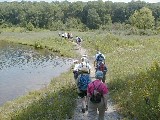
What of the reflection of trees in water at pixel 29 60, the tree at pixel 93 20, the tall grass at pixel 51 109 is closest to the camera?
the tall grass at pixel 51 109

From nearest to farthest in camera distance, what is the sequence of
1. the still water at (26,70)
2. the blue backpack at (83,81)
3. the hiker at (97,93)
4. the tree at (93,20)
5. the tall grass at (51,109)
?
the hiker at (97,93) < the blue backpack at (83,81) < the tall grass at (51,109) < the still water at (26,70) < the tree at (93,20)

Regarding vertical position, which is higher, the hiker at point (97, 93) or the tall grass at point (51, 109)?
the hiker at point (97, 93)

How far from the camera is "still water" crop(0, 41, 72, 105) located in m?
25.6

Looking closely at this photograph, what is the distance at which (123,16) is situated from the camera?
143375 millimetres

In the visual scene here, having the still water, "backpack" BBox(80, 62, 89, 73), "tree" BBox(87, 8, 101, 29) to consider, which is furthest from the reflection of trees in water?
"tree" BBox(87, 8, 101, 29)

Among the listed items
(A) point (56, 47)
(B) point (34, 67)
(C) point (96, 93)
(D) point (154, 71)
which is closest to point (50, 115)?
(C) point (96, 93)

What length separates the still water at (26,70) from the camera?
25609 mm

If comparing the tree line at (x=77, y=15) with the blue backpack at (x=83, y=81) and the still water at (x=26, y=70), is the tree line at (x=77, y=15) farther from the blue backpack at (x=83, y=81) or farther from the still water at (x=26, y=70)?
the blue backpack at (x=83, y=81)

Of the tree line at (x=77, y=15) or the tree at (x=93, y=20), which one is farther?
the tree line at (x=77, y=15)

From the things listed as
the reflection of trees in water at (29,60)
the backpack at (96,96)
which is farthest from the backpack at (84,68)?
the reflection of trees in water at (29,60)

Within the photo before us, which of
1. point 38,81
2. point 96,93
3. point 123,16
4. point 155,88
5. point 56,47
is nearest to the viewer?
point 96,93

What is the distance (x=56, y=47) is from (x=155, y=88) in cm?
3701

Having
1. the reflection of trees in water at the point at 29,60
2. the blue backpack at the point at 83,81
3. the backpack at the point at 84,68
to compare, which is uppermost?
the backpack at the point at 84,68

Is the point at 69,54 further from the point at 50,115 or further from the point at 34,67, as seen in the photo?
the point at 50,115
